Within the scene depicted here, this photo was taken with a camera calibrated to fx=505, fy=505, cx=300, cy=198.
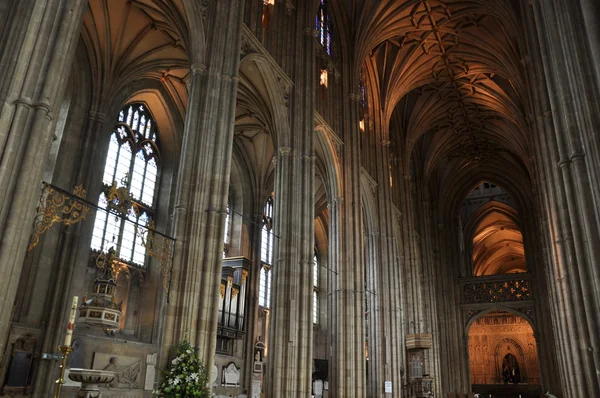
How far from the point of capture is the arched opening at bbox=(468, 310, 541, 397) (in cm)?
3878

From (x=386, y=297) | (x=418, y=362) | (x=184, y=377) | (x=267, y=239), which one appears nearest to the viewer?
(x=184, y=377)

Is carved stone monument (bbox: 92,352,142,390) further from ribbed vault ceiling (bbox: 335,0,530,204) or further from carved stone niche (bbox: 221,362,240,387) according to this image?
ribbed vault ceiling (bbox: 335,0,530,204)

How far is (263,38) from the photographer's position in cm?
1541

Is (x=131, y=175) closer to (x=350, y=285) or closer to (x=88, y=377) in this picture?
(x=350, y=285)

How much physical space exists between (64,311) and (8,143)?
868 cm

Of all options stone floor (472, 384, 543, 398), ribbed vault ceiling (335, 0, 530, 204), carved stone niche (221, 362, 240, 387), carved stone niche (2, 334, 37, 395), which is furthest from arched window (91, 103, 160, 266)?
stone floor (472, 384, 543, 398)

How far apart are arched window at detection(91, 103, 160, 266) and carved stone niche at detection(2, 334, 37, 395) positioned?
4.12 m

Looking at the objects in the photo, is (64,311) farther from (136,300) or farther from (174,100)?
(174,100)

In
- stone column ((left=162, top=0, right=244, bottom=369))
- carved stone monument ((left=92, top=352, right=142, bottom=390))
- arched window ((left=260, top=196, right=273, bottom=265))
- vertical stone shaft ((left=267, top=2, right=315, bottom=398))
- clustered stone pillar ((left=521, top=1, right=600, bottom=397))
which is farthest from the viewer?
arched window ((left=260, top=196, right=273, bottom=265))

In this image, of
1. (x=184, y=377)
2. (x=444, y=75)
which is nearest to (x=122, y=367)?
(x=184, y=377)

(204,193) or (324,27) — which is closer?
(204,193)

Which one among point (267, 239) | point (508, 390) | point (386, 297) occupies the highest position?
point (267, 239)

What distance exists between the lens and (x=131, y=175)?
62.9 ft

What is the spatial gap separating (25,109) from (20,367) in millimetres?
8688
